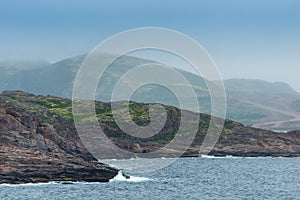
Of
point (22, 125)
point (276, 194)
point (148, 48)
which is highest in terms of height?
point (148, 48)

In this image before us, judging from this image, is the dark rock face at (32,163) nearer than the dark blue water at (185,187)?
No

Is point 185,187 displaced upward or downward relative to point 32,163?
downward

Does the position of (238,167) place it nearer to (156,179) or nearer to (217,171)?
(217,171)

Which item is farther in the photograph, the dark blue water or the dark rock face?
the dark rock face

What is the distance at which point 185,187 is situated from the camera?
123 meters

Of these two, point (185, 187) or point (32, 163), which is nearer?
point (185, 187)

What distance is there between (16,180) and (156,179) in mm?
38509

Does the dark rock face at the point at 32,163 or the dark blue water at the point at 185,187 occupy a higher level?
the dark rock face at the point at 32,163

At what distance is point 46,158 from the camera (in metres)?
131

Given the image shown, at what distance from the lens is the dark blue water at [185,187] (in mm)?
105250

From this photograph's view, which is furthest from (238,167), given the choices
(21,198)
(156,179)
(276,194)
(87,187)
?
(21,198)

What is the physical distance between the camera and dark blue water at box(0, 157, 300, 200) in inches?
4144

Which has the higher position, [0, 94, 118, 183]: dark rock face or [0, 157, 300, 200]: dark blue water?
[0, 94, 118, 183]: dark rock face

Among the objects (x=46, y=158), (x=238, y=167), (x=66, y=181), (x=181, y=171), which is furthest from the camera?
(x=238, y=167)
